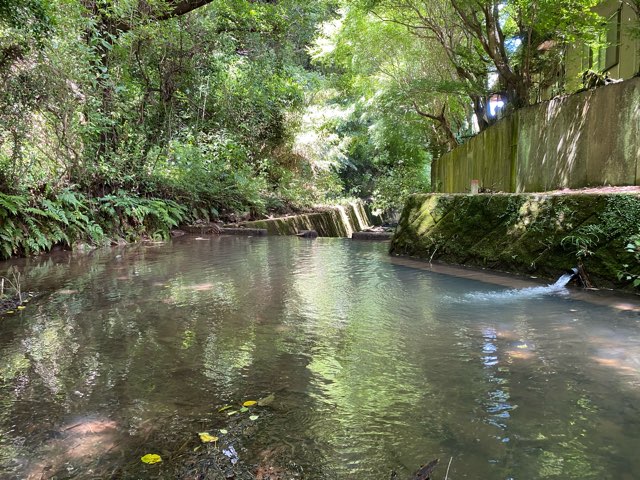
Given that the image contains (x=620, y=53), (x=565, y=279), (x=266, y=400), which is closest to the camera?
(x=266, y=400)

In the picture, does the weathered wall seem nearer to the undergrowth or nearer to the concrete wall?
the concrete wall

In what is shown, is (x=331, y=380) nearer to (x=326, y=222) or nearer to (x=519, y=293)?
(x=519, y=293)

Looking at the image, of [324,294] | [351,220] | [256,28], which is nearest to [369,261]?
[324,294]

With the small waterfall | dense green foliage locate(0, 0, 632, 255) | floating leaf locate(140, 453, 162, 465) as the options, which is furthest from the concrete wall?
floating leaf locate(140, 453, 162, 465)

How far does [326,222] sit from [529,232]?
14.4 m

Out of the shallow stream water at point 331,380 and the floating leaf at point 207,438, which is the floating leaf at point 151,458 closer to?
the shallow stream water at point 331,380

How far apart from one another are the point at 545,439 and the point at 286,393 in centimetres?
144

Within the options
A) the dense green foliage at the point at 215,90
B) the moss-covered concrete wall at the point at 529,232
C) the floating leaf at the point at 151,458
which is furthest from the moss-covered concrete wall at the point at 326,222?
the floating leaf at the point at 151,458

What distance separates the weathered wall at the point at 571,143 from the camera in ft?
22.8

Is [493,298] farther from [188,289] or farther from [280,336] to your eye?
[188,289]

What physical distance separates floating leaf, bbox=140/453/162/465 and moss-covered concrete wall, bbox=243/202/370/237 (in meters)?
14.0

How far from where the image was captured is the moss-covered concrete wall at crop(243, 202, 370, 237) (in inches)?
674

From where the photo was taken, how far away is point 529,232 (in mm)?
7141

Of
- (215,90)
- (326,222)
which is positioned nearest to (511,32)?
(215,90)
